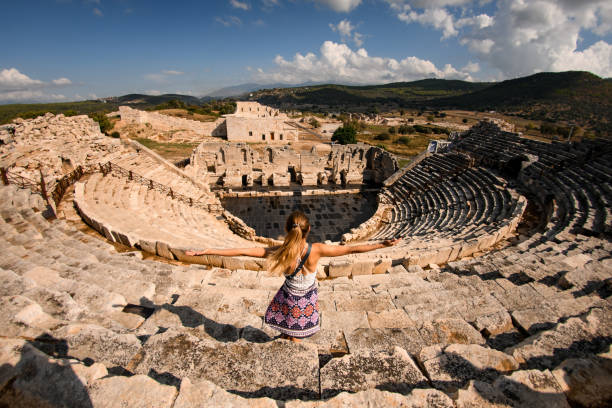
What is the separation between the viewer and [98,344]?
106 inches

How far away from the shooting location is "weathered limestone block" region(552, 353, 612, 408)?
2.22m

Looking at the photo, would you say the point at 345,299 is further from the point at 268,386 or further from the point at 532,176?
the point at 532,176

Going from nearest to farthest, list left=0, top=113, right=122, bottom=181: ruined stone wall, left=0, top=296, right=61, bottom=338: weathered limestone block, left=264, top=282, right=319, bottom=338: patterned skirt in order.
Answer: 1. left=0, top=296, right=61, bottom=338: weathered limestone block
2. left=264, top=282, right=319, bottom=338: patterned skirt
3. left=0, top=113, right=122, bottom=181: ruined stone wall

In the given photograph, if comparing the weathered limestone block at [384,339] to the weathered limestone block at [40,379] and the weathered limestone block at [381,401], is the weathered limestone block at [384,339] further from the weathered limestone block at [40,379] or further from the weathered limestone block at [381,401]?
the weathered limestone block at [40,379]

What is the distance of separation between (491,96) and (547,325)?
119m

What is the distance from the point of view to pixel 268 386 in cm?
233

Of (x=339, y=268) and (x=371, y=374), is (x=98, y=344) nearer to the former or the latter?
(x=371, y=374)

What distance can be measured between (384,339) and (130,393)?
8.74 ft

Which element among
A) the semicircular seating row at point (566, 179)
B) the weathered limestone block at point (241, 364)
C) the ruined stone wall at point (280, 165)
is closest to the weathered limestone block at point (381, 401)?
the weathered limestone block at point (241, 364)

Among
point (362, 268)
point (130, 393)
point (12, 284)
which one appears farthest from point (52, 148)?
point (130, 393)

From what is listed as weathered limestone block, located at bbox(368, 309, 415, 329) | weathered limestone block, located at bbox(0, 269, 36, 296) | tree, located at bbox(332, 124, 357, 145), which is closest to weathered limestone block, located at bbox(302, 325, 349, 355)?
weathered limestone block, located at bbox(368, 309, 415, 329)

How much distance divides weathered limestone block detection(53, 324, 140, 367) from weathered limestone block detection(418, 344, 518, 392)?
9.65 feet

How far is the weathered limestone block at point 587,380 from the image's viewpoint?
222 centimetres

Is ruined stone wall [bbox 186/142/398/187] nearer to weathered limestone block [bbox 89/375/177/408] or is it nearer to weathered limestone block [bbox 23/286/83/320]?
weathered limestone block [bbox 23/286/83/320]
